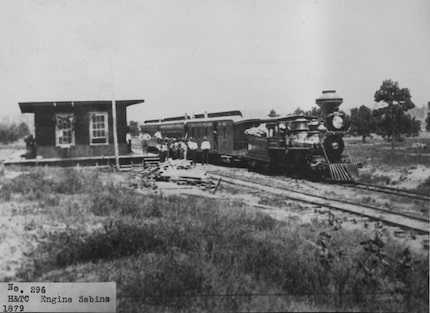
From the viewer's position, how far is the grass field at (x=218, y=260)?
4.23 metres

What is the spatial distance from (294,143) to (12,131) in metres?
6.67

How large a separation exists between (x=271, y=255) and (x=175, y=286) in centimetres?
121

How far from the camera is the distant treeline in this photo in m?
6.70

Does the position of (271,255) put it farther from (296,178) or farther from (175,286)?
(296,178)

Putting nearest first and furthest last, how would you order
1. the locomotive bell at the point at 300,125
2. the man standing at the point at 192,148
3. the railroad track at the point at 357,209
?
the railroad track at the point at 357,209 < the locomotive bell at the point at 300,125 < the man standing at the point at 192,148

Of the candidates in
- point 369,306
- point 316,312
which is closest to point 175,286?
point 316,312

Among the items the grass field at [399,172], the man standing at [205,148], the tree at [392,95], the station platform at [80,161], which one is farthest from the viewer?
the man standing at [205,148]

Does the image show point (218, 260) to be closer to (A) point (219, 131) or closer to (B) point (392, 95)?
(B) point (392, 95)

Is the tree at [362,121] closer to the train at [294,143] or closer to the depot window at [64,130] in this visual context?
the train at [294,143]

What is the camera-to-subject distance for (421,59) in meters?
5.62

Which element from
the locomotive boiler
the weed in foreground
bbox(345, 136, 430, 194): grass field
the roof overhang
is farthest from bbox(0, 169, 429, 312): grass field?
the locomotive boiler

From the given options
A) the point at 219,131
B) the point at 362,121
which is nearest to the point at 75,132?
the point at 219,131

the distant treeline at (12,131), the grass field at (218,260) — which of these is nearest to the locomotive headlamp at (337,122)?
the grass field at (218,260)

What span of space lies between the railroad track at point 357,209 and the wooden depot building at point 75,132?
3.17 m
